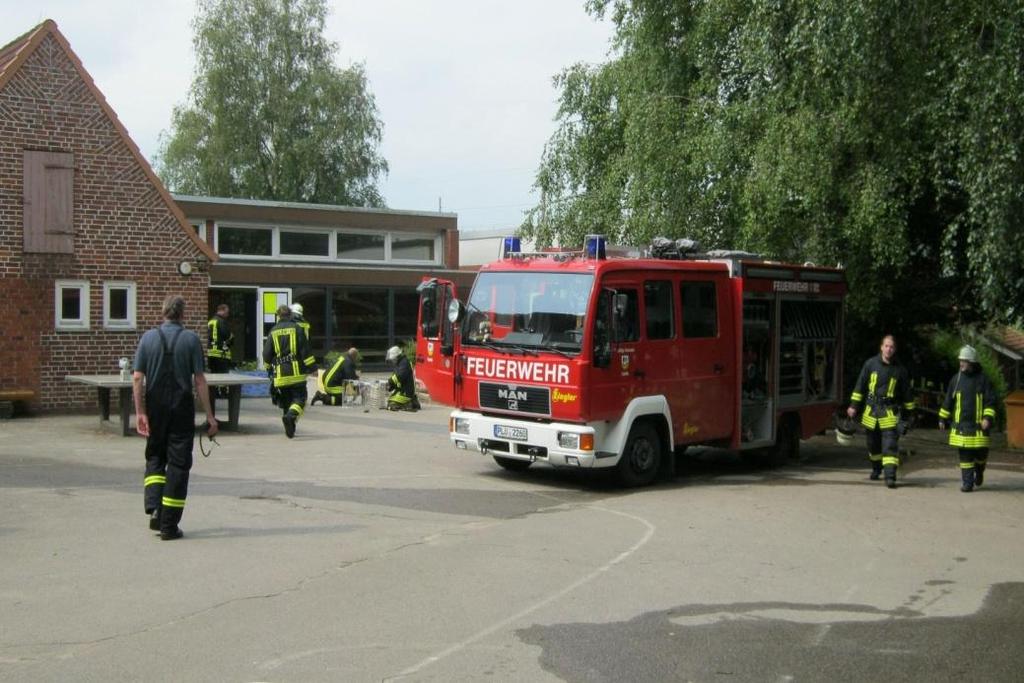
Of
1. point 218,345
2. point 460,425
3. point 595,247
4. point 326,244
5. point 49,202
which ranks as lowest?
point 460,425

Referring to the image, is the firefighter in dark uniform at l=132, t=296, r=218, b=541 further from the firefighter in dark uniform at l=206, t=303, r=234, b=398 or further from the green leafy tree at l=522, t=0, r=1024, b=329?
the firefighter in dark uniform at l=206, t=303, r=234, b=398

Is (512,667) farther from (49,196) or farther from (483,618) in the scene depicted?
(49,196)

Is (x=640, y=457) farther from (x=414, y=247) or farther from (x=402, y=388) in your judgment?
(x=414, y=247)

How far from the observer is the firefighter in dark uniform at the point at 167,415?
959cm

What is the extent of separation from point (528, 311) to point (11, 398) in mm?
10456

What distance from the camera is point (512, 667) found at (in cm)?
636

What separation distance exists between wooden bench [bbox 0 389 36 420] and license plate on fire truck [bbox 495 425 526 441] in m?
9.98

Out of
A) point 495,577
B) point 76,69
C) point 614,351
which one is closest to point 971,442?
point 614,351

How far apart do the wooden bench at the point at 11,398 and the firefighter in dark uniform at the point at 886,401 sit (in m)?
13.4

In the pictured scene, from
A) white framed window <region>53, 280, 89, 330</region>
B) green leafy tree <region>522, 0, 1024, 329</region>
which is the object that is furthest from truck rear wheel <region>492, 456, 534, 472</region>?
white framed window <region>53, 280, 89, 330</region>

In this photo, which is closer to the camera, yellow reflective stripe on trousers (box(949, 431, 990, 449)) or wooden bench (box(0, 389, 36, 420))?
yellow reflective stripe on trousers (box(949, 431, 990, 449))

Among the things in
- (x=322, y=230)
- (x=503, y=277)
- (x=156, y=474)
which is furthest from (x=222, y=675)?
(x=322, y=230)

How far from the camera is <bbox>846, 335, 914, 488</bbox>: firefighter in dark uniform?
1420 centimetres

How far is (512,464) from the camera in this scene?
1507cm
